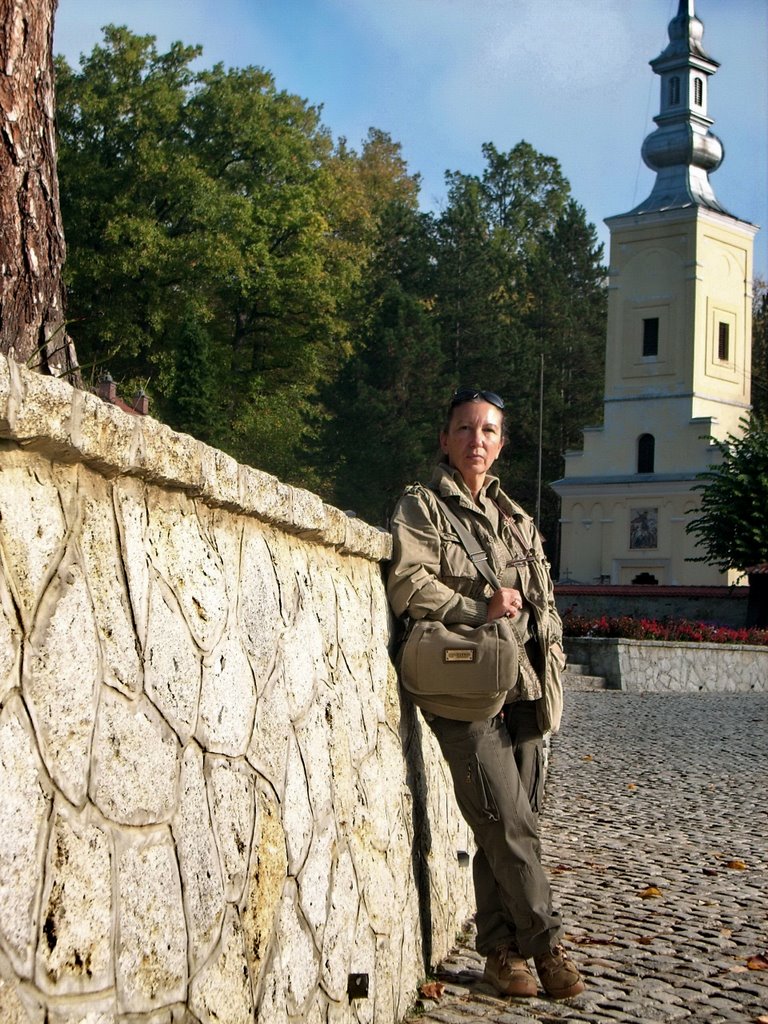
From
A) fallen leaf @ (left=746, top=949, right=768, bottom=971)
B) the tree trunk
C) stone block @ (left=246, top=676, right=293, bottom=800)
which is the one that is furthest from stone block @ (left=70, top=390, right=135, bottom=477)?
fallen leaf @ (left=746, top=949, right=768, bottom=971)

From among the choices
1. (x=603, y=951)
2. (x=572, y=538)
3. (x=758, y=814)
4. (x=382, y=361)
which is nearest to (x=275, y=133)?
(x=382, y=361)

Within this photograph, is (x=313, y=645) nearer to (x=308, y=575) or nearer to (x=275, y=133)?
(x=308, y=575)

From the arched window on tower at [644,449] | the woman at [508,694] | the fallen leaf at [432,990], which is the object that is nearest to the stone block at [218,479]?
the woman at [508,694]

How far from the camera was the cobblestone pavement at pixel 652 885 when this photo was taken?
4660 mm

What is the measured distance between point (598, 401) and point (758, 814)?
57.9 metres

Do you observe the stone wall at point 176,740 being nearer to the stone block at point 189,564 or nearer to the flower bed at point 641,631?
the stone block at point 189,564

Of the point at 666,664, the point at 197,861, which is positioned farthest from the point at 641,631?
the point at 197,861

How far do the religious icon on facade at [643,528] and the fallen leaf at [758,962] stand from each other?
54.0 m

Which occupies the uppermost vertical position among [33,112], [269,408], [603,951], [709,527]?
[269,408]

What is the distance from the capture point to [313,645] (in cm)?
387

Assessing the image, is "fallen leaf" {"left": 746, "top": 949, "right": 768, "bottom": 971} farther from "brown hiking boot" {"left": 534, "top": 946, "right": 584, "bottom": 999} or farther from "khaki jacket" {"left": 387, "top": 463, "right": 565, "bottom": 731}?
"khaki jacket" {"left": 387, "top": 463, "right": 565, "bottom": 731}

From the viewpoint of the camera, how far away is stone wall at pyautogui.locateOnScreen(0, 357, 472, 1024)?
7.64 ft

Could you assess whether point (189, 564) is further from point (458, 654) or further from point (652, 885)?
point (652, 885)

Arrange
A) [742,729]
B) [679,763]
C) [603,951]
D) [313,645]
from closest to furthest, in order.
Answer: [313,645] → [603,951] → [679,763] → [742,729]
